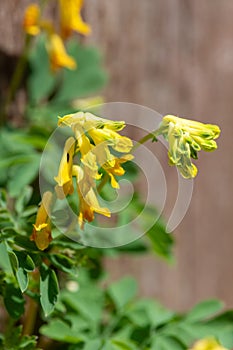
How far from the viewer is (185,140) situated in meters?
0.90

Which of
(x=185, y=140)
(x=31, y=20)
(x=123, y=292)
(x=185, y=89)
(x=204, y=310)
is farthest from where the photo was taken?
(x=185, y=89)

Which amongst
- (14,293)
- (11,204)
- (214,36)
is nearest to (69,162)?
(14,293)

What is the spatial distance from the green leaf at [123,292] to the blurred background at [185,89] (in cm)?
52

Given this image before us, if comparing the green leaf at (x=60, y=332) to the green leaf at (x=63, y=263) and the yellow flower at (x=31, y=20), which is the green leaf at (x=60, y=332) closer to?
the green leaf at (x=63, y=263)

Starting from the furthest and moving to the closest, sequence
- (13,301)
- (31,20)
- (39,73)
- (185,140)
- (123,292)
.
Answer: (39,73) < (31,20) < (123,292) < (13,301) < (185,140)

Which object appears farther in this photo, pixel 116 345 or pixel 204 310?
pixel 204 310

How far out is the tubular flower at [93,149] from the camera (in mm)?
916

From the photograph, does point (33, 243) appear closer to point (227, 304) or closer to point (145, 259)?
point (145, 259)

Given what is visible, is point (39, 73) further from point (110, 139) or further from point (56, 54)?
point (110, 139)

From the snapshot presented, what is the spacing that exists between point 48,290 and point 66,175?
0.16 metres

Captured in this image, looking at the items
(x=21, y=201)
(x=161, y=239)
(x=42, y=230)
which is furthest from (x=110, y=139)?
(x=161, y=239)

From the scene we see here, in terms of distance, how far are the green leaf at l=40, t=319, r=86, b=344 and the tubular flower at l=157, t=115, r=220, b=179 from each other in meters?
0.43

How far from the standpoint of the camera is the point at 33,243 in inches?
39.5

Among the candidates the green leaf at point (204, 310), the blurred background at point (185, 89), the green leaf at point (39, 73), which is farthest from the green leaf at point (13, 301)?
the blurred background at point (185, 89)
